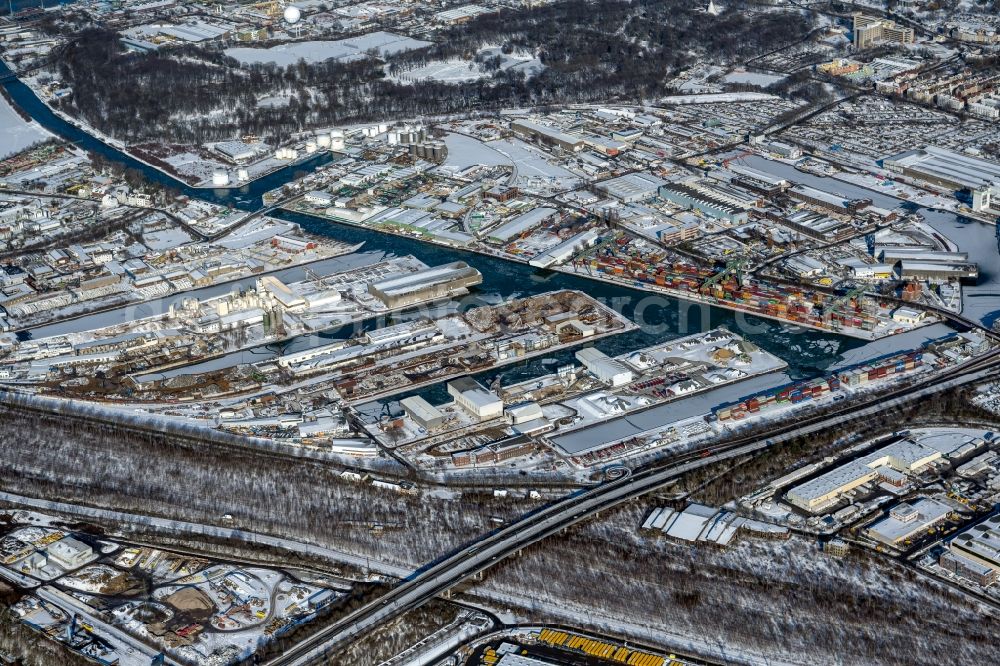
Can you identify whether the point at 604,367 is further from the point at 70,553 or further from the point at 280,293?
the point at 70,553

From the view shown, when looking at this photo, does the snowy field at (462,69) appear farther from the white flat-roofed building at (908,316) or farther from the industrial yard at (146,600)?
the industrial yard at (146,600)

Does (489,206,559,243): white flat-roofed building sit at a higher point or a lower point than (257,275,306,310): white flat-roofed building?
lower

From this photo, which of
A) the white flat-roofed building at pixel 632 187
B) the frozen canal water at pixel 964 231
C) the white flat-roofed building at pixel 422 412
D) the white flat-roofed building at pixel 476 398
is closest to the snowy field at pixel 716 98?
the frozen canal water at pixel 964 231

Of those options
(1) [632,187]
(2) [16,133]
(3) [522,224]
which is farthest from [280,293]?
(2) [16,133]

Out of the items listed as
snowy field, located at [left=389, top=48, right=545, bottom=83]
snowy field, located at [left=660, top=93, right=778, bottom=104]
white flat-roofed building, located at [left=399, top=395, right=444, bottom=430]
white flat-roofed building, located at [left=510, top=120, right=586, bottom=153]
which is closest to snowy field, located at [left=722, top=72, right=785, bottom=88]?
snowy field, located at [left=660, top=93, right=778, bottom=104]

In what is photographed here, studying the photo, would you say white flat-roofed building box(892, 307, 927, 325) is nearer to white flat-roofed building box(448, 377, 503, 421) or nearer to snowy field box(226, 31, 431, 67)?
white flat-roofed building box(448, 377, 503, 421)

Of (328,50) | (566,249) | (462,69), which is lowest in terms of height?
(566,249)
